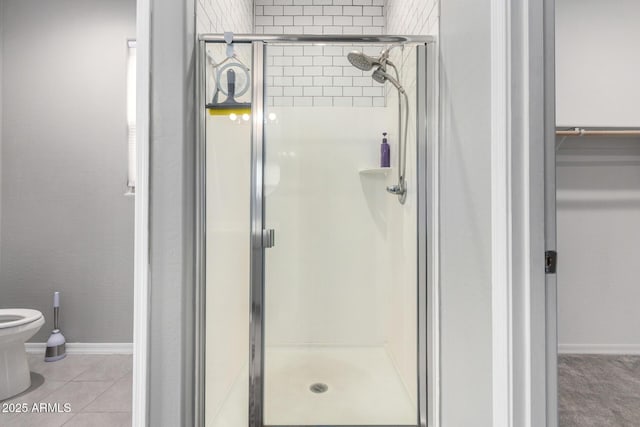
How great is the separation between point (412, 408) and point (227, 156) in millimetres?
1402

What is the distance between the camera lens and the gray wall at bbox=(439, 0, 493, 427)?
104 centimetres

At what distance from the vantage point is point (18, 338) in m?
1.61

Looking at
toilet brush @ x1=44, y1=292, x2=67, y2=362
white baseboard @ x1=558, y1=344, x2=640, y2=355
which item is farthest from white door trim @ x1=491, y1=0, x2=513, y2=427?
toilet brush @ x1=44, y1=292, x2=67, y2=362

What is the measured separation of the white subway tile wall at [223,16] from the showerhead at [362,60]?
66 cm

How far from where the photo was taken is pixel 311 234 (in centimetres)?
184

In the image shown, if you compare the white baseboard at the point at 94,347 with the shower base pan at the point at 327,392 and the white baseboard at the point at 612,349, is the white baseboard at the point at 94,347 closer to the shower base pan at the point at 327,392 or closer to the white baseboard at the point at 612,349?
the shower base pan at the point at 327,392

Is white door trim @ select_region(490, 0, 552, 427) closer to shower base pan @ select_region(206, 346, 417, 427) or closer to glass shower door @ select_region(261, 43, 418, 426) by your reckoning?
glass shower door @ select_region(261, 43, 418, 426)

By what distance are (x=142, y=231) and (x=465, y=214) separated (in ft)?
3.80

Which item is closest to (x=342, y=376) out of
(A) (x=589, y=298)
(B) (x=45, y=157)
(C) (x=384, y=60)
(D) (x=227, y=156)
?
(D) (x=227, y=156)

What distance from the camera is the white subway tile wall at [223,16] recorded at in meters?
1.39

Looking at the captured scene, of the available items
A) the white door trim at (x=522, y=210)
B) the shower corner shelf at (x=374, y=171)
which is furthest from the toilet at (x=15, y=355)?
the white door trim at (x=522, y=210)

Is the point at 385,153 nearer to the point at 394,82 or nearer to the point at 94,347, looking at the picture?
the point at 394,82

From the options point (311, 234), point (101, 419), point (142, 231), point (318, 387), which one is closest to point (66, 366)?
point (101, 419)

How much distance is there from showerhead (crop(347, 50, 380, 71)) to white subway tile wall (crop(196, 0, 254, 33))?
0.66m
